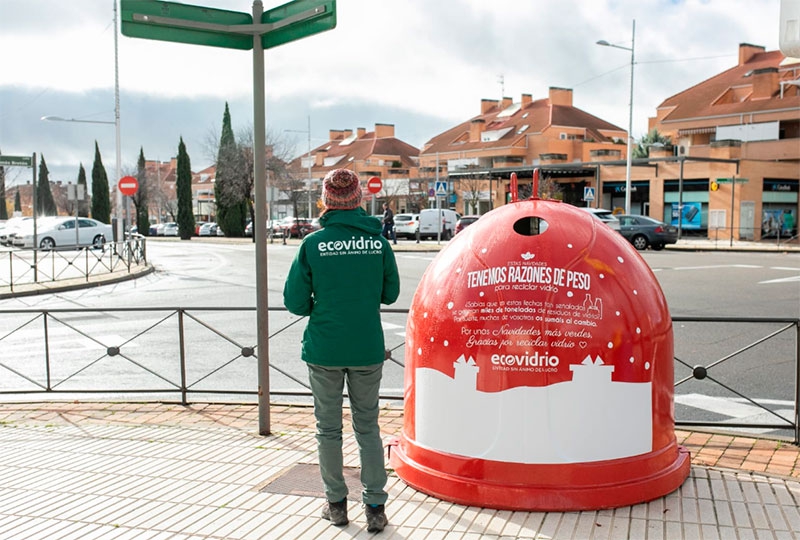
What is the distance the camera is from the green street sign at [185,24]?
5273 millimetres

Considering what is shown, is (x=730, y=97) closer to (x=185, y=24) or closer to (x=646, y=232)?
(x=646, y=232)

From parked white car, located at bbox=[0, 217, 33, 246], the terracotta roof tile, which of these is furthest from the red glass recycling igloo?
the terracotta roof tile

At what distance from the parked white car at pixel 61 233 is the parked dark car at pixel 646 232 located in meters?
23.4

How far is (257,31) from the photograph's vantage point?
560cm

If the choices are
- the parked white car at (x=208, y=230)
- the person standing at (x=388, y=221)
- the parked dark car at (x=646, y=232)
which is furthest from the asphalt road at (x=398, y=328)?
the parked white car at (x=208, y=230)

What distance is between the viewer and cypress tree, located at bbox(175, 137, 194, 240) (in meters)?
54.5

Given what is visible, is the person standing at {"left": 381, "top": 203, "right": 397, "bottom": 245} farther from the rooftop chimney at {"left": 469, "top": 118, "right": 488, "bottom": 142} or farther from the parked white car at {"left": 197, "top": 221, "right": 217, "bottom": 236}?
the rooftop chimney at {"left": 469, "top": 118, "right": 488, "bottom": 142}

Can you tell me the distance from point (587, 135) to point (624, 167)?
1040 inches

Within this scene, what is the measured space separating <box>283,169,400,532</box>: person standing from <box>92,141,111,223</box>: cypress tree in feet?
229

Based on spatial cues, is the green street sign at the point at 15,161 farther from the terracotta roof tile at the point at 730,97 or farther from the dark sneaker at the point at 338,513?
the terracotta roof tile at the point at 730,97

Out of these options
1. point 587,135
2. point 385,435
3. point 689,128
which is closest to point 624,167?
point 689,128

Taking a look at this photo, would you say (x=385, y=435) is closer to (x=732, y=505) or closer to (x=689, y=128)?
(x=732, y=505)

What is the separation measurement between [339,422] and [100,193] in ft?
232

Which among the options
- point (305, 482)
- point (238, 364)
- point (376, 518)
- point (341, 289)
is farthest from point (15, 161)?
point (376, 518)
